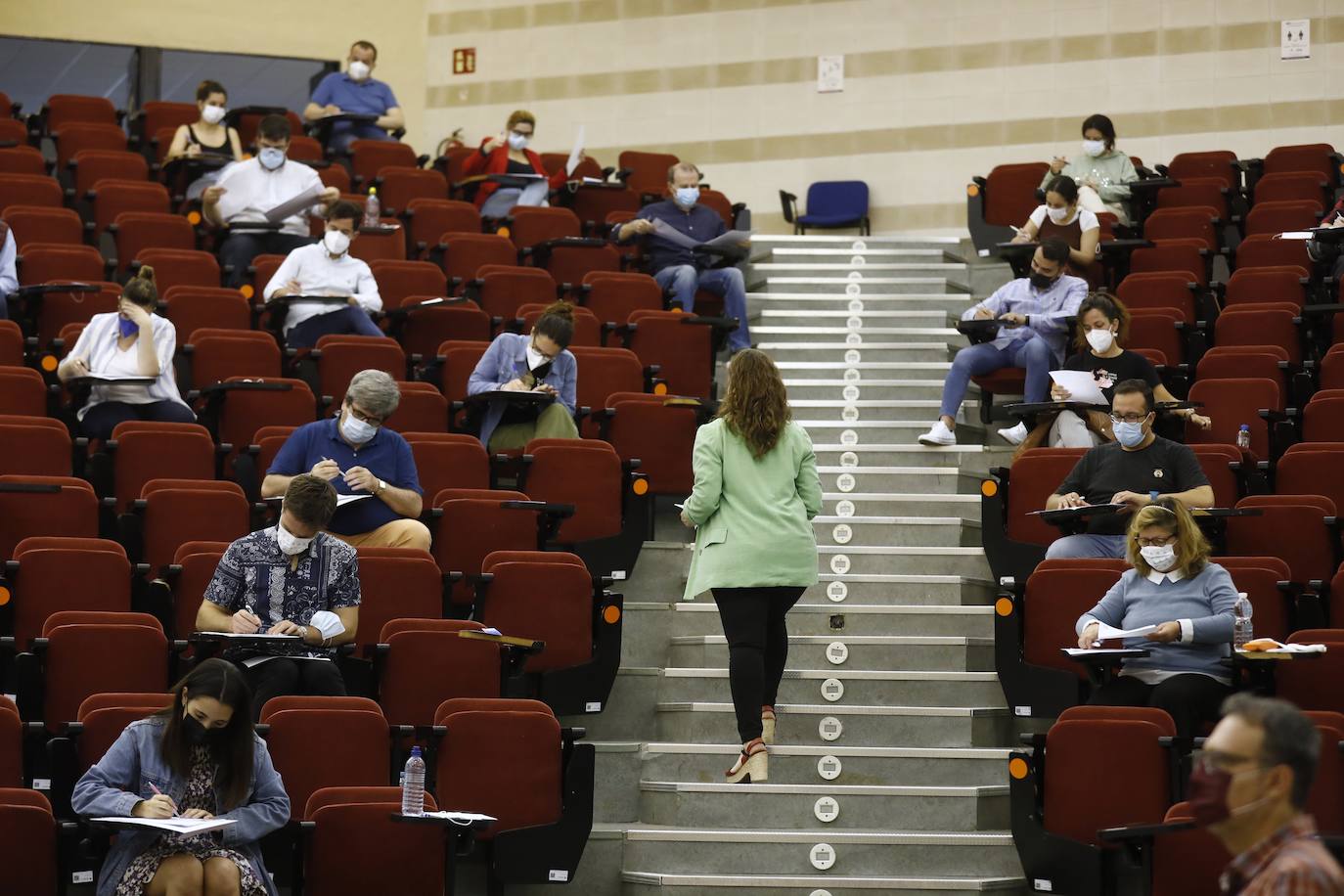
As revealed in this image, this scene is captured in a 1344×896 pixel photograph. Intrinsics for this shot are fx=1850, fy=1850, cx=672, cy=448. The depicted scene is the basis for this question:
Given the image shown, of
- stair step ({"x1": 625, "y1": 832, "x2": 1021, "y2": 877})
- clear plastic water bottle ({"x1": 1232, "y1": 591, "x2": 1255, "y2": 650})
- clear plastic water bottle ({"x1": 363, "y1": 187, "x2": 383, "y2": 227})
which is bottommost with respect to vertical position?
stair step ({"x1": 625, "y1": 832, "x2": 1021, "y2": 877})

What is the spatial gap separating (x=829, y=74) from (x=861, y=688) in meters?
6.12

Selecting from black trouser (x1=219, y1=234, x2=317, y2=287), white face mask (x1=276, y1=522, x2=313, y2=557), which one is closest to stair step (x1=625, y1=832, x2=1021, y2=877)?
white face mask (x1=276, y1=522, x2=313, y2=557)

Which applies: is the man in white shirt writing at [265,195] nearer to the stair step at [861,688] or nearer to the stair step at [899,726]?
the stair step at [861,688]

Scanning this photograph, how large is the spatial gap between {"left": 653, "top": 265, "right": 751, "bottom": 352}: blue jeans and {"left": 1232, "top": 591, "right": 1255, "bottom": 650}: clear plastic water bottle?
339 cm

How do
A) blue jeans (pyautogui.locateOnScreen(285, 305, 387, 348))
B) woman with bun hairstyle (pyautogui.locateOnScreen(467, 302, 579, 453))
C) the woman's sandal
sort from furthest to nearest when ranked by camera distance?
1. blue jeans (pyautogui.locateOnScreen(285, 305, 387, 348))
2. woman with bun hairstyle (pyautogui.locateOnScreen(467, 302, 579, 453))
3. the woman's sandal

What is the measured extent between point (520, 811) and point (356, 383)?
1.62m

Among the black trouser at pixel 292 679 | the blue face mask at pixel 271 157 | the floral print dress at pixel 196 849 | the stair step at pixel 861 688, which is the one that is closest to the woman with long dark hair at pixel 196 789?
the floral print dress at pixel 196 849

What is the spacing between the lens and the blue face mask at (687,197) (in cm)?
842

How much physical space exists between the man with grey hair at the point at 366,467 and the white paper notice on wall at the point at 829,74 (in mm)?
5816

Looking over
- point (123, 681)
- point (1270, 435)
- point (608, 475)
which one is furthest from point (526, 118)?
point (123, 681)

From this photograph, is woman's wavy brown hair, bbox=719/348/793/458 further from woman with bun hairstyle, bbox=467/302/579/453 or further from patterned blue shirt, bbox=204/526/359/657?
woman with bun hairstyle, bbox=467/302/579/453

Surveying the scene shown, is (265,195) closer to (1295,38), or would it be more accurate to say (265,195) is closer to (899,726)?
(899,726)

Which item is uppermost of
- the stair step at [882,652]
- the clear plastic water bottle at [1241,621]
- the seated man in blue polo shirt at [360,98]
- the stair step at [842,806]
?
the seated man in blue polo shirt at [360,98]

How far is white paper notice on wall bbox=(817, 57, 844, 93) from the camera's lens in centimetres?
1089
